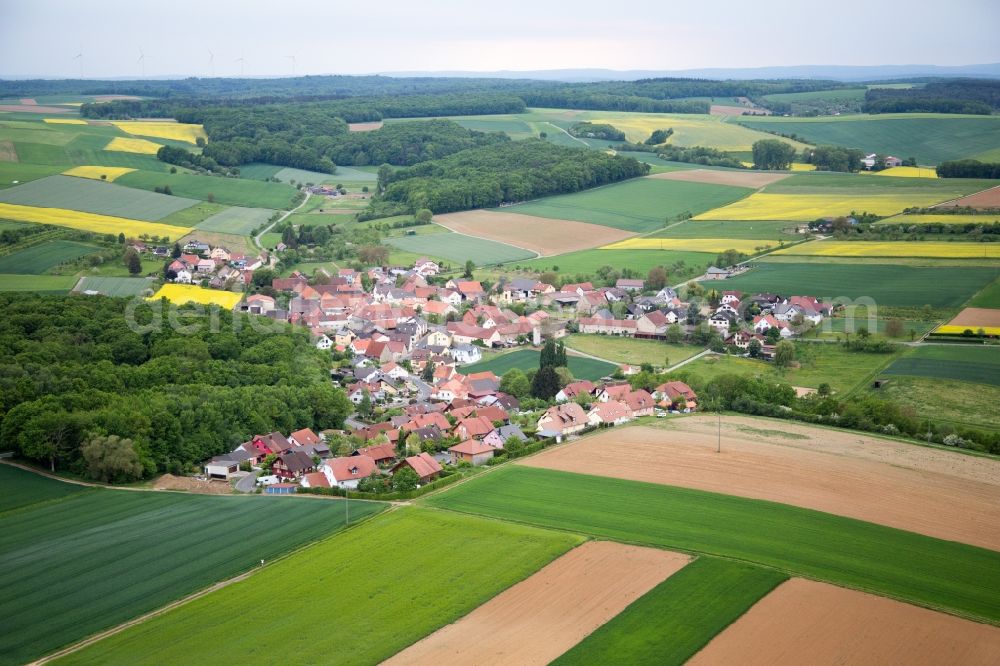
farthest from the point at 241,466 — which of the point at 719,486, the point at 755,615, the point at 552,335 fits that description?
the point at 552,335

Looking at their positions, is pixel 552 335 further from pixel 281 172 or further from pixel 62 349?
pixel 281 172

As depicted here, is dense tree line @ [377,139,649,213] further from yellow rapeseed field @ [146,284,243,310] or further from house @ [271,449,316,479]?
house @ [271,449,316,479]

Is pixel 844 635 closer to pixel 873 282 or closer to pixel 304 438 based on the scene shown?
pixel 304 438

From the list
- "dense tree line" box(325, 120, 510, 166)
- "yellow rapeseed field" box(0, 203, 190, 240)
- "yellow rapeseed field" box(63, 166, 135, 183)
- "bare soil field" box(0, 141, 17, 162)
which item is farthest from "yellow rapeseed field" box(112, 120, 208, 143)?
"yellow rapeseed field" box(0, 203, 190, 240)

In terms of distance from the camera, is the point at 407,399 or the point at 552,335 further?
the point at 552,335

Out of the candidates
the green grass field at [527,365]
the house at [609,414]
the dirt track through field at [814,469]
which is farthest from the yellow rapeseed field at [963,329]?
the house at [609,414]

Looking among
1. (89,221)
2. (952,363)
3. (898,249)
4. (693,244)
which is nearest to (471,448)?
(952,363)
